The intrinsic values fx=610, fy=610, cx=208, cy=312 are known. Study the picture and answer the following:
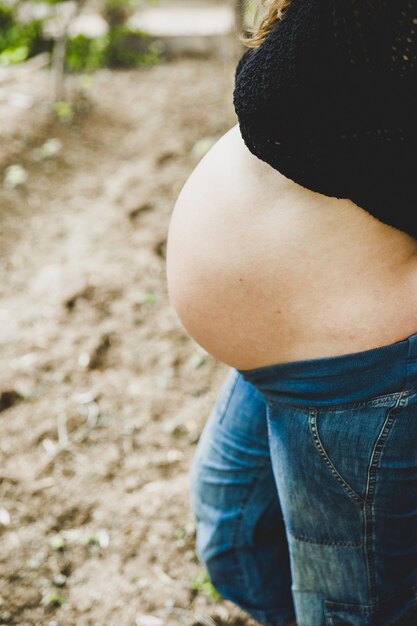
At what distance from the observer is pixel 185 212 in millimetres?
1242

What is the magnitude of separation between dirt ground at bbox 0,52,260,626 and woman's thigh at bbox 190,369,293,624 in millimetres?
271

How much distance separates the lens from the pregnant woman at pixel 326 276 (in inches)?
Answer: 35.9

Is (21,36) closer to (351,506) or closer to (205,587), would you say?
(205,587)

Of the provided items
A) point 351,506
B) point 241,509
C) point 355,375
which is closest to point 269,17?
point 355,375

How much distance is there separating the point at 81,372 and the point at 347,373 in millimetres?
1938

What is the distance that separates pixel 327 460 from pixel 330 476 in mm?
40

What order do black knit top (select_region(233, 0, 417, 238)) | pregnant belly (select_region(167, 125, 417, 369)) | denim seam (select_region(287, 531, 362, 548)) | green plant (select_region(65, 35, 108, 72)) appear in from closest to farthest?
1. black knit top (select_region(233, 0, 417, 238))
2. pregnant belly (select_region(167, 125, 417, 369))
3. denim seam (select_region(287, 531, 362, 548))
4. green plant (select_region(65, 35, 108, 72))

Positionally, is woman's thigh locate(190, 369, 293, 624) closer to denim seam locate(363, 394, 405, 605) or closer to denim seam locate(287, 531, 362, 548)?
denim seam locate(287, 531, 362, 548)

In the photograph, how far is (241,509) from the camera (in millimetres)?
1667

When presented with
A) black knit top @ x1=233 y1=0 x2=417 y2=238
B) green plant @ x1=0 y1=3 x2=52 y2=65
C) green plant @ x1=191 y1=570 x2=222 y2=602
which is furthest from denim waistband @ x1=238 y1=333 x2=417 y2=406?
green plant @ x1=0 y1=3 x2=52 y2=65

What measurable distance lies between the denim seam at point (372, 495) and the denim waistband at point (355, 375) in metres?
0.04

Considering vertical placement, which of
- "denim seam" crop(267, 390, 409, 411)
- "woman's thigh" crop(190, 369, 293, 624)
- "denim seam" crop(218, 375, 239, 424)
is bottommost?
"woman's thigh" crop(190, 369, 293, 624)

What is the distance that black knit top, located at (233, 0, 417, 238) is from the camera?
0.88 meters

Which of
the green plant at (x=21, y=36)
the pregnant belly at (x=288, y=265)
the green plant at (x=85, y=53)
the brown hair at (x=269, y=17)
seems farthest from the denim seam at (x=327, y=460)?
the green plant at (x=21, y=36)
